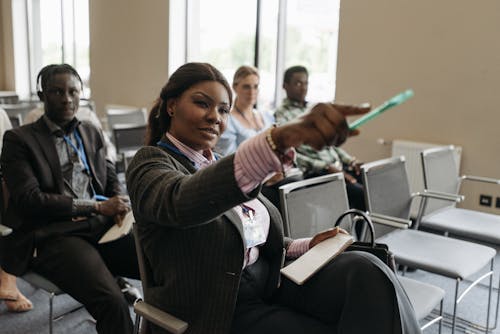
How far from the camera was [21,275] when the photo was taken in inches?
82.0

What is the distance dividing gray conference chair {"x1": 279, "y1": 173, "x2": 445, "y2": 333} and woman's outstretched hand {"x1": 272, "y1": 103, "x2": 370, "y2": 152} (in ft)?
3.64

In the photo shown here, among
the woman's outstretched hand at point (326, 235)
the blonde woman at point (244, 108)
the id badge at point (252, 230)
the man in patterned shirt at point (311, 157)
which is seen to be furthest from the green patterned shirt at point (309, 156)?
the id badge at point (252, 230)

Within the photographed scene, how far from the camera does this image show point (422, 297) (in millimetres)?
1881

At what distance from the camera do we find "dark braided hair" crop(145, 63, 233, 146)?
1.34 metres

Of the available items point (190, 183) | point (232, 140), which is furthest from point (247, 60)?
point (190, 183)

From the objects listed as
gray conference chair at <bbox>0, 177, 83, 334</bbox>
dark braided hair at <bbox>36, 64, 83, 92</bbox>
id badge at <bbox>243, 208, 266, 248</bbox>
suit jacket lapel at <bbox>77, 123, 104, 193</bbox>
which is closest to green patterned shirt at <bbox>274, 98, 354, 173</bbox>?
suit jacket lapel at <bbox>77, 123, 104, 193</bbox>

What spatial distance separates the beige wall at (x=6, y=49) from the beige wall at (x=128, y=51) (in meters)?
2.31

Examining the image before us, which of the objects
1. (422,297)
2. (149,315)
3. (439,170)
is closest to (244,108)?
(439,170)

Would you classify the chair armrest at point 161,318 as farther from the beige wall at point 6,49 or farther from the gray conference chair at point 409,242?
the beige wall at point 6,49

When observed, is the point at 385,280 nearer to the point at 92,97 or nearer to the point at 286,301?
the point at 286,301

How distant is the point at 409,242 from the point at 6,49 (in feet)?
27.3

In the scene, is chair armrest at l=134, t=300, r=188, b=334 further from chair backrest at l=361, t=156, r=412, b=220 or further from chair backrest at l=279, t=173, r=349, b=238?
chair backrest at l=361, t=156, r=412, b=220

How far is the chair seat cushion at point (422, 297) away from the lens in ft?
5.92

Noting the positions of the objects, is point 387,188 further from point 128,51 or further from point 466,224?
point 128,51
